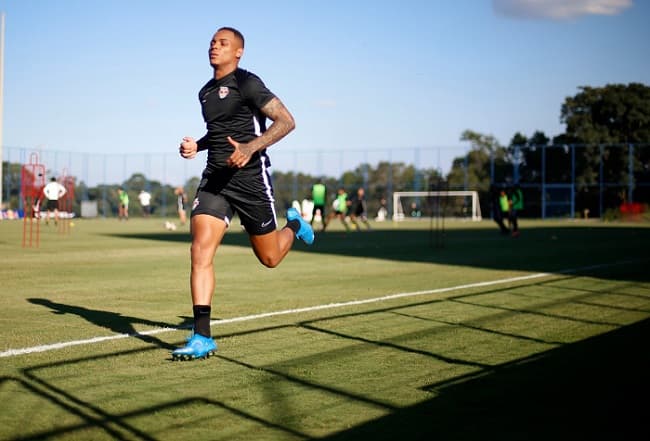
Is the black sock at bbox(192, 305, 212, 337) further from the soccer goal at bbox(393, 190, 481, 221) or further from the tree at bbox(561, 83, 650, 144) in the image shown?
the tree at bbox(561, 83, 650, 144)

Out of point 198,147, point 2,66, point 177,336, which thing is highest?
point 2,66

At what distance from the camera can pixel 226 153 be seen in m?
6.48

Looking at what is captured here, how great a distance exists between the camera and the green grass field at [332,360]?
427 cm

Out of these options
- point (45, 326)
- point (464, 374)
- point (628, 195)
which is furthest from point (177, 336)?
point (628, 195)

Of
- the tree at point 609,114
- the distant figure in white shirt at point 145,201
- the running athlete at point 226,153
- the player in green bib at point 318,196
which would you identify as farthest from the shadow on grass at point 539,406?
the tree at point 609,114

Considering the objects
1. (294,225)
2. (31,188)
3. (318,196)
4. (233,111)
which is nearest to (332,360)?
(233,111)

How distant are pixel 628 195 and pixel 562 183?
502 cm

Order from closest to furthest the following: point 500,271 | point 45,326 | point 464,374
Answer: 1. point 464,374
2. point 45,326
3. point 500,271

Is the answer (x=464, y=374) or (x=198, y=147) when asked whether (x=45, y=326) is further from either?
(x=464, y=374)

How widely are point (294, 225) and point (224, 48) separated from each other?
2.18 m

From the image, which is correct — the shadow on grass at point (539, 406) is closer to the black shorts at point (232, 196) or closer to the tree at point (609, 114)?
the black shorts at point (232, 196)

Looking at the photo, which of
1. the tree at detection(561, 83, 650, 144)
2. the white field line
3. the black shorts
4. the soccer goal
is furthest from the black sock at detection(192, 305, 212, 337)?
the tree at detection(561, 83, 650, 144)

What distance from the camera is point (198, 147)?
6.68 metres

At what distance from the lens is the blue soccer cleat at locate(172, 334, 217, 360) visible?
6.07 metres
